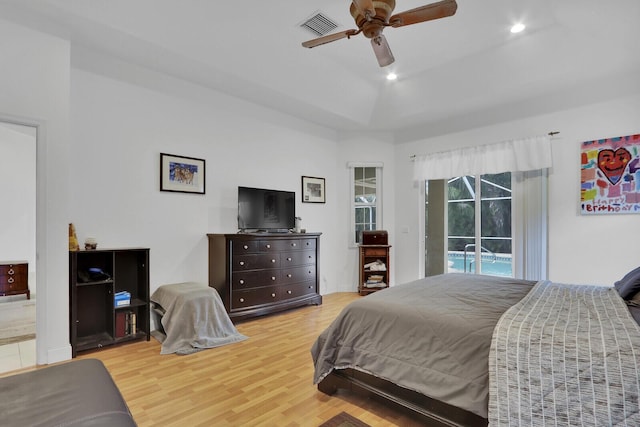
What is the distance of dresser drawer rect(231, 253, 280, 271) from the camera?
3.94 meters

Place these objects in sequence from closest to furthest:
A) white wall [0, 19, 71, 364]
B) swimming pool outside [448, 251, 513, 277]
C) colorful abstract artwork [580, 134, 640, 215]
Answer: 1. white wall [0, 19, 71, 364]
2. colorful abstract artwork [580, 134, 640, 215]
3. swimming pool outside [448, 251, 513, 277]

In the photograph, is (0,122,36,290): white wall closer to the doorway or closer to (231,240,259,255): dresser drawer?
the doorway

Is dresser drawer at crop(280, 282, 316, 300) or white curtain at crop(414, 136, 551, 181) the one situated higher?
white curtain at crop(414, 136, 551, 181)

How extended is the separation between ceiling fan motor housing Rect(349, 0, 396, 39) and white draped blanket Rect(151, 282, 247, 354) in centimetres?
283

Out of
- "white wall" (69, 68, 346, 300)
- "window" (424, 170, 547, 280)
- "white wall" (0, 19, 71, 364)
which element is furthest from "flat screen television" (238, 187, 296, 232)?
"window" (424, 170, 547, 280)

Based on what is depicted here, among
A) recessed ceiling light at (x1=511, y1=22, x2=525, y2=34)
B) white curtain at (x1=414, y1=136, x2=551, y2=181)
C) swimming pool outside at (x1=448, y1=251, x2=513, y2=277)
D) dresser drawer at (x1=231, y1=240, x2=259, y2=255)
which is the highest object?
recessed ceiling light at (x1=511, y1=22, x2=525, y2=34)

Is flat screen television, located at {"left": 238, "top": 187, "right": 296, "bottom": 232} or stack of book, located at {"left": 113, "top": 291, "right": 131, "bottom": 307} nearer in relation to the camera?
stack of book, located at {"left": 113, "top": 291, "right": 131, "bottom": 307}

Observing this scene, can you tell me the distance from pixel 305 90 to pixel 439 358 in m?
3.73

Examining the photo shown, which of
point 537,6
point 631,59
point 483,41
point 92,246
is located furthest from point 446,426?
point 631,59

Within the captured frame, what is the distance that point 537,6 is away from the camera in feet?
10.2

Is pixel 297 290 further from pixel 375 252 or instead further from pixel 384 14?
pixel 384 14

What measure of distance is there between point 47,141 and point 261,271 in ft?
8.11

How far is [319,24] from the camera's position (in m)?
3.36

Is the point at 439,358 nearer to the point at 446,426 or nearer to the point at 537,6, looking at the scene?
the point at 446,426
